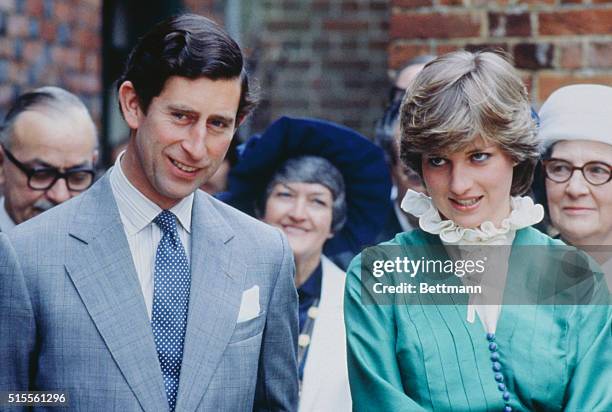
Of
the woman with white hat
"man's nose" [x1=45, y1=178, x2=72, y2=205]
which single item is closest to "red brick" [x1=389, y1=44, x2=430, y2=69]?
the woman with white hat

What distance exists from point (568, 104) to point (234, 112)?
1164mm

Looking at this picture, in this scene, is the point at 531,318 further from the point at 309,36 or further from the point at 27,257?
the point at 309,36

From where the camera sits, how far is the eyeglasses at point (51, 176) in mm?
3775

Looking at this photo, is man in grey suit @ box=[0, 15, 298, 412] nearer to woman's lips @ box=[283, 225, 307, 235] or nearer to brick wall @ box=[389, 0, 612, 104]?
woman's lips @ box=[283, 225, 307, 235]

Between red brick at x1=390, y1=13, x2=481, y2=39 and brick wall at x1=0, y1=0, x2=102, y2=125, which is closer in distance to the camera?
red brick at x1=390, y1=13, x2=481, y2=39

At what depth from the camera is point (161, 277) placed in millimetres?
2678

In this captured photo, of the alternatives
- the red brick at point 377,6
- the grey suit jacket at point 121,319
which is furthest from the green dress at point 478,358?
the red brick at point 377,6

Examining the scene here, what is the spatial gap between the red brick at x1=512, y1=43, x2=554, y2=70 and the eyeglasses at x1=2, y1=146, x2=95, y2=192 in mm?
1750

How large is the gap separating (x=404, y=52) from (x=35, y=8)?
1.89 m

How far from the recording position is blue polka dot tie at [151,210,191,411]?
262 centimetres

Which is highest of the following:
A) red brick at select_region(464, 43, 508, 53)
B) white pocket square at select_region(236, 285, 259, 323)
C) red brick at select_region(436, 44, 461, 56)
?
red brick at select_region(464, 43, 508, 53)

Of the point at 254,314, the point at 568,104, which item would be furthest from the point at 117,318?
the point at 568,104

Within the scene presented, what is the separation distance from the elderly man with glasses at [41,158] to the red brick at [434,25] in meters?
1.35

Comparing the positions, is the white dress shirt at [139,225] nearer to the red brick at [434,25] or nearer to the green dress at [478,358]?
the green dress at [478,358]
